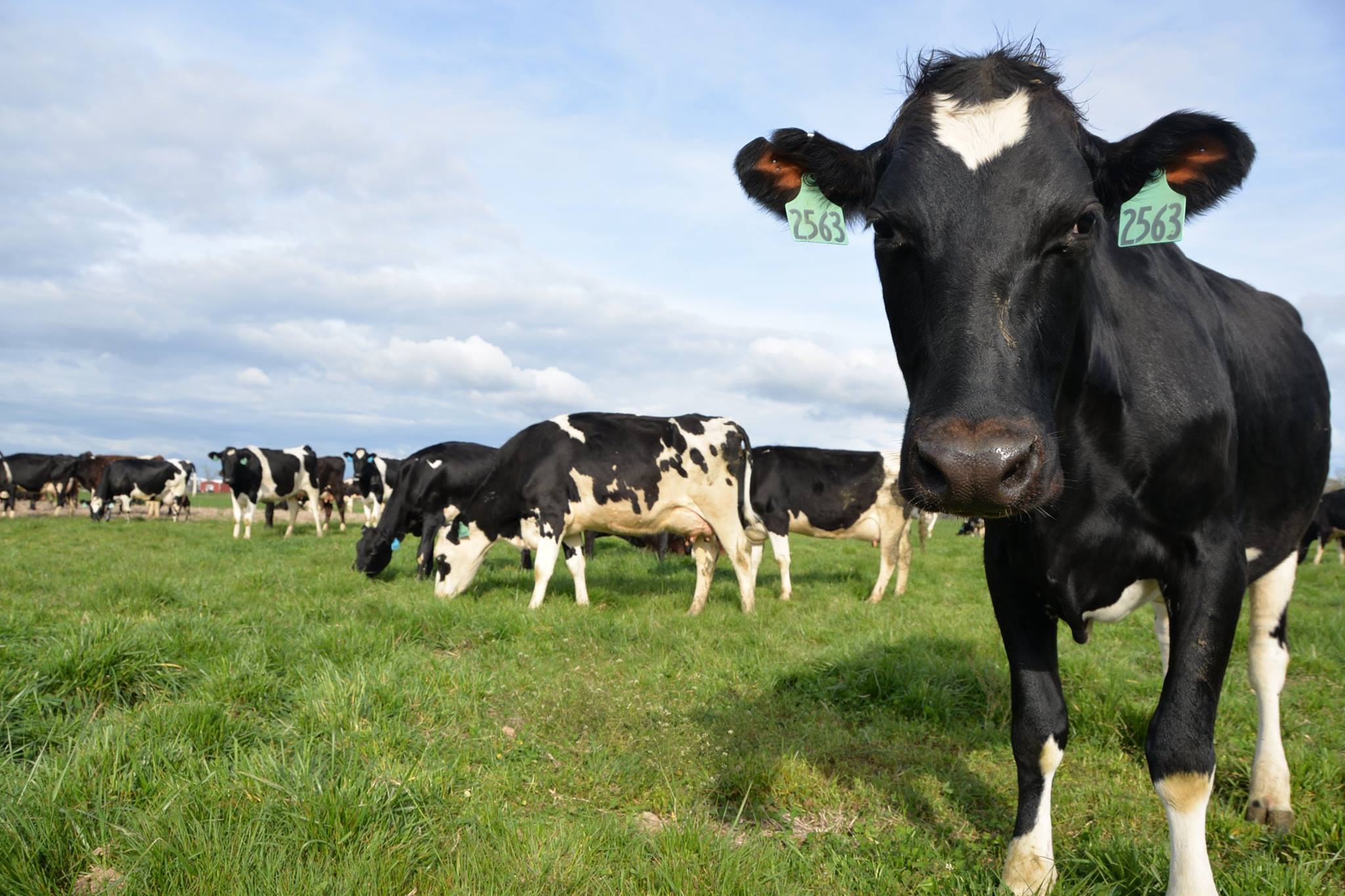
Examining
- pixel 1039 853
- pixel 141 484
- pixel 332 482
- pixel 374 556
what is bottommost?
pixel 1039 853

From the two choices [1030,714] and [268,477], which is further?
[268,477]

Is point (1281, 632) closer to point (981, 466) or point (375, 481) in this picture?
point (981, 466)

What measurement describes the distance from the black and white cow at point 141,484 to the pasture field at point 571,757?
24374 millimetres

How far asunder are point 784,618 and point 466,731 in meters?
5.00

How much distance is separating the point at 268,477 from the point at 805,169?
74.2 ft

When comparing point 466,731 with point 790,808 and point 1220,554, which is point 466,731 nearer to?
point 790,808

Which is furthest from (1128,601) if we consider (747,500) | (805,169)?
(747,500)

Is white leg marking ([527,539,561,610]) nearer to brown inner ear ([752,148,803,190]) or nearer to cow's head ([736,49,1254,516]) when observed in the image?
brown inner ear ([752,148,803,190])

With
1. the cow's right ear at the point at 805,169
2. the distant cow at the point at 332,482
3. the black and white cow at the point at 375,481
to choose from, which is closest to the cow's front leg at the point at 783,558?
the cow's right ear at the point at 805,169

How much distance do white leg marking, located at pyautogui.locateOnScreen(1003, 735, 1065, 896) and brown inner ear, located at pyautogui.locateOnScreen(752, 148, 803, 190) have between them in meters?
2.32

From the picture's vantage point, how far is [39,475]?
33625mm

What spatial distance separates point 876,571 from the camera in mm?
14773

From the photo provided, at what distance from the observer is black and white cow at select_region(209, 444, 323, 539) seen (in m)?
22.0

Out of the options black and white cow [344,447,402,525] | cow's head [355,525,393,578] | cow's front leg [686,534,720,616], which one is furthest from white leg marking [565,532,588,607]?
black and white cow [344,447,402,525]
